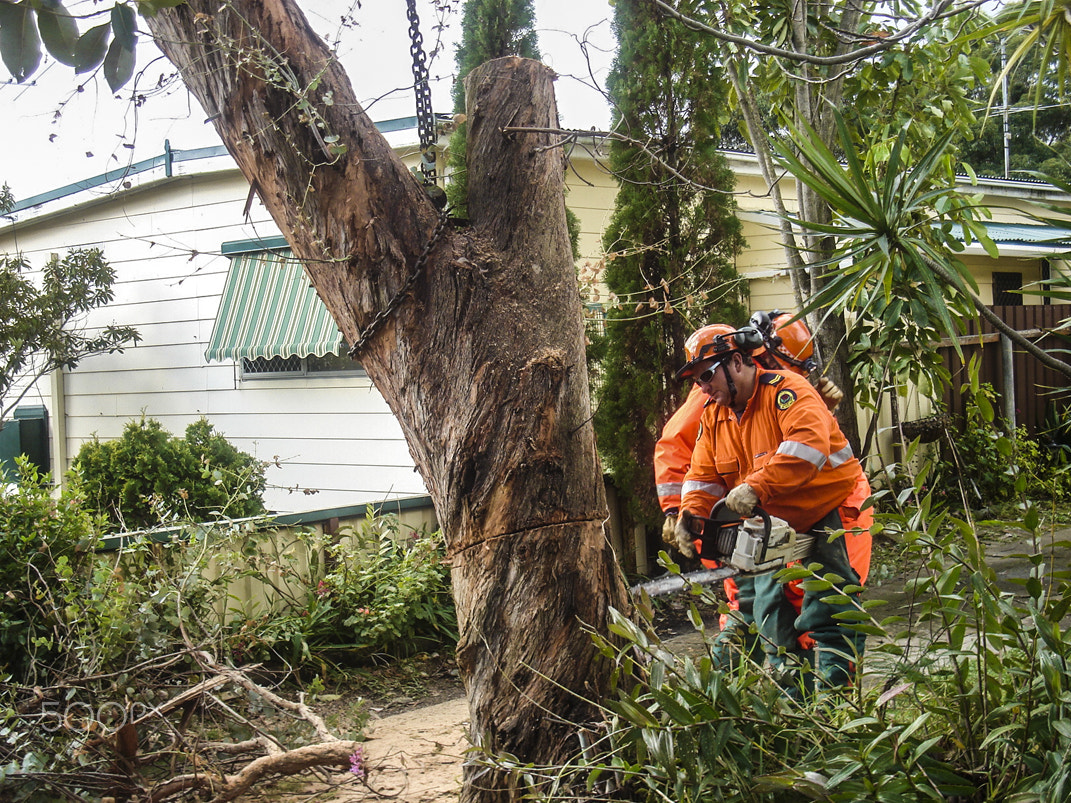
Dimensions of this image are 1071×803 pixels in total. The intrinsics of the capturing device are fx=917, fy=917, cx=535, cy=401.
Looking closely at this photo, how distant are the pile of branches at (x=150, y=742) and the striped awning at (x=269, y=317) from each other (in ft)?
14.8

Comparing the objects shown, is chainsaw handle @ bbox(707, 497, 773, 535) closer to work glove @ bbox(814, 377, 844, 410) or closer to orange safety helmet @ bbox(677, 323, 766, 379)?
orange safety helmet @ bbox(677, 323, 766, 379)

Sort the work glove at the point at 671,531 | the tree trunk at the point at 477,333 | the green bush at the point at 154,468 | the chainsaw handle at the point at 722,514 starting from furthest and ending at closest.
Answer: the green bush at the point at 154,468, the work glove at the point at 671,531, the chainsaw handle at the point at 722,514, the tree trunk at the point at 477,333

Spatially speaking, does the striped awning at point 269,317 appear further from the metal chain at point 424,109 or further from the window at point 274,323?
the metal chain at point 424,109

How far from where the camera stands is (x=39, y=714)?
3.62m

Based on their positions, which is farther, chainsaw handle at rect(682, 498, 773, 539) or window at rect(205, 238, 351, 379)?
window at rect(205, 238, 351, 379)

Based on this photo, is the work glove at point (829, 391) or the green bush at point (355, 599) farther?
the green bush at point (355, 599)

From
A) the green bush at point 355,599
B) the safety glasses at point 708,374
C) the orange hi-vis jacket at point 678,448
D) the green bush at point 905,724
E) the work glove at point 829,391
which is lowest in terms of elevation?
the green bush at point 355,599

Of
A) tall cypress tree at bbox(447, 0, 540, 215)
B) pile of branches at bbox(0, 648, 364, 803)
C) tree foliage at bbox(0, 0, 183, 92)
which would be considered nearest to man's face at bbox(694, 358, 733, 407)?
pile of branches at bbox(0, 648, 364, 803)

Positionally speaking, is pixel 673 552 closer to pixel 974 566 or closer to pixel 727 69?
pixel 727 69

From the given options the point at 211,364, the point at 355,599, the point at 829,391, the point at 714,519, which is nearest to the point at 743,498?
the point at 714,519

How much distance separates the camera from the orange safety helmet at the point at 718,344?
4.41m

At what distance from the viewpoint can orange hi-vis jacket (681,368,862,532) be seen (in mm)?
4152

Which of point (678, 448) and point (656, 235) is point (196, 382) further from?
point (678, 448)

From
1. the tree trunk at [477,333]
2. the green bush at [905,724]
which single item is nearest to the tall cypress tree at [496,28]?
the tree trunk at [477,333]
